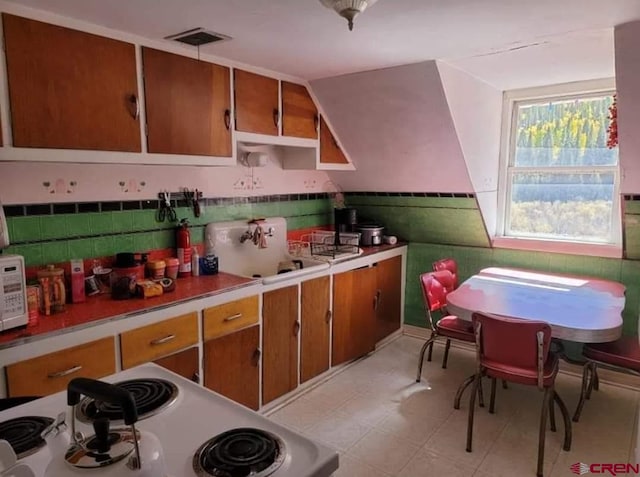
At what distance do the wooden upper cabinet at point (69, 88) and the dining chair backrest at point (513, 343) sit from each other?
1.93 m

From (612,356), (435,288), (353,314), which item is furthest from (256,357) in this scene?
(612,356)

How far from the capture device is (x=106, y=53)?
1987mm

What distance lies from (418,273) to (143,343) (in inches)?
101

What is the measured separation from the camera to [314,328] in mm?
2953

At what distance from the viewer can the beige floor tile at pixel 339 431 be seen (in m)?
2.41

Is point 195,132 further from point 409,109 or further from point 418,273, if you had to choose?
point 418,273

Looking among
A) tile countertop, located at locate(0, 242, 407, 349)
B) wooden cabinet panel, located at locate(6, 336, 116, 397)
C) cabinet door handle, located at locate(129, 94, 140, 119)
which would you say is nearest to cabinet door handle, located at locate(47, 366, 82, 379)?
wooden cabinet panel, located at locate(6, 336, 116, 397)

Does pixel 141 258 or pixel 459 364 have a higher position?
pixel 141 258

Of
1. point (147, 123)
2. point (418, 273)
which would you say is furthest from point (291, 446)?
point (418, 273)

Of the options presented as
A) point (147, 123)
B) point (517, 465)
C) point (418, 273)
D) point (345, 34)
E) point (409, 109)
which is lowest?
point (517, 465)

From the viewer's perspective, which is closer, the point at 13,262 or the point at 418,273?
the point at 13,262

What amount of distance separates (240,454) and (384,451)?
1.69 metres

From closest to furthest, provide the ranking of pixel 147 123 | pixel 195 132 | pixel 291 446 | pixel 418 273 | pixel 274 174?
pixel 291 446 < pixel 147 123 < pixel 195 132 < pixel 274 174 < pixel 418 273

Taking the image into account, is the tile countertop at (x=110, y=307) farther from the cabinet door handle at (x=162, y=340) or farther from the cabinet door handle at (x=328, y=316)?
the cabinet door handle at (x=328, y=316)
